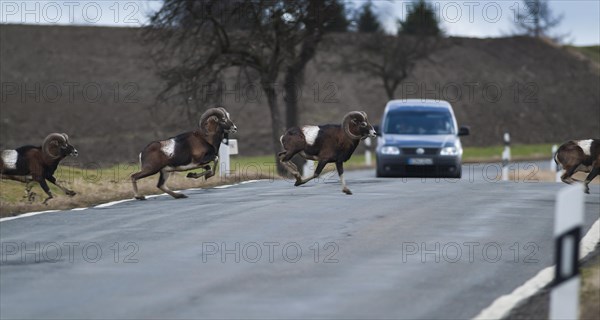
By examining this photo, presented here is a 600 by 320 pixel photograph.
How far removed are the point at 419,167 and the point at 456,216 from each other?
1108 centimetres

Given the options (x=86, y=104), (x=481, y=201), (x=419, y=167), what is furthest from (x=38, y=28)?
(x=481, y=201)

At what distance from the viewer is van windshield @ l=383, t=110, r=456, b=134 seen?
87.2ft

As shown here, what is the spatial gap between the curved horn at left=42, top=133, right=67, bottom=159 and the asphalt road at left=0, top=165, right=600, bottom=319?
818 millimetres

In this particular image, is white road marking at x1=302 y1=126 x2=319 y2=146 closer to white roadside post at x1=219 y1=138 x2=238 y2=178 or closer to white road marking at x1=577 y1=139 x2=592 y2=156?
white road marking at x1=577 y1=139 x2=592 y2=156

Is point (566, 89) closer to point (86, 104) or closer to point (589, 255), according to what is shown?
point (86, 104)

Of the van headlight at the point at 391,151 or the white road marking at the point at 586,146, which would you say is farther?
the van headlight at the point at 391,151

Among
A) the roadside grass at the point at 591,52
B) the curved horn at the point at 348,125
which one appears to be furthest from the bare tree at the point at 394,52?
the roadside grass at the point at 591,52

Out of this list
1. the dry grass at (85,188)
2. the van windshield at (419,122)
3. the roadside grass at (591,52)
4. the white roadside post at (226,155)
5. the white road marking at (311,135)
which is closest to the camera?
the white road marking at (311,135)

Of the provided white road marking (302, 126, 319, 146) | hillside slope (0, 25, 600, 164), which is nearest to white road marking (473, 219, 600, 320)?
white road marking (302, 126, 319, 146)

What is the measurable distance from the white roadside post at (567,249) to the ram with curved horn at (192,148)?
8.13 m

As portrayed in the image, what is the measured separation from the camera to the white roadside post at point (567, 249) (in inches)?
262

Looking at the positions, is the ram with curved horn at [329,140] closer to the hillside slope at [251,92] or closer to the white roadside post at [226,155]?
the white roadside post at [226,155]

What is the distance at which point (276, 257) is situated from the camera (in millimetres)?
10930

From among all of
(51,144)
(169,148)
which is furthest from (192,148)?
(51,144)
